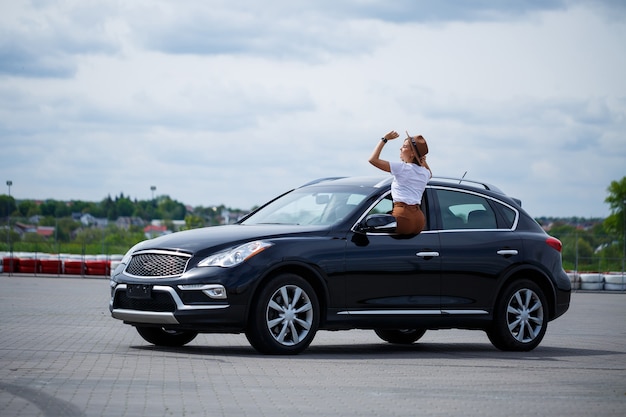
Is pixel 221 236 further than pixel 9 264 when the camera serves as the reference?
No

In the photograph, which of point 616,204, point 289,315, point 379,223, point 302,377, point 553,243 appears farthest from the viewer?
point 616,204

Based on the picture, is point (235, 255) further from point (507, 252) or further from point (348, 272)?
point (507, 252)

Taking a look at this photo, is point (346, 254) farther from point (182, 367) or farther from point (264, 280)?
point (182, 367)

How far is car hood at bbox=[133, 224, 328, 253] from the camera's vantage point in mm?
12297

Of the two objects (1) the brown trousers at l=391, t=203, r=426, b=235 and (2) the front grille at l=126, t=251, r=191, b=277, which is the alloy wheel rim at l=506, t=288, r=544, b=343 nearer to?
(1) the brown trousers at l=391, t=203, r=426, b=235

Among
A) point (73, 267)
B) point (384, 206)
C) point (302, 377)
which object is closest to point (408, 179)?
point (384, 206)

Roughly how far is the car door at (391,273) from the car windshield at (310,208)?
290 millimetres

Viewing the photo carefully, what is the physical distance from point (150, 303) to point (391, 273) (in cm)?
254

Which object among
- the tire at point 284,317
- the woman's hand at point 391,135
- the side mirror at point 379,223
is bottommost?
the tire at point 284,317

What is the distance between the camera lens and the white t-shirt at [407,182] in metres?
13.3

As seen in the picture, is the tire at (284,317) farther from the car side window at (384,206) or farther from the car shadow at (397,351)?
the car side window at (384,206)

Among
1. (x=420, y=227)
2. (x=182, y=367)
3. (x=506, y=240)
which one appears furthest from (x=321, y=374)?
(x=506, y=240)

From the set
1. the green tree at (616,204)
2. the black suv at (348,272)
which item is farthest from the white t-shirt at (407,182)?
the green tree at (616,204)

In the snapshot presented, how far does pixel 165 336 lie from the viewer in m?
13.5
